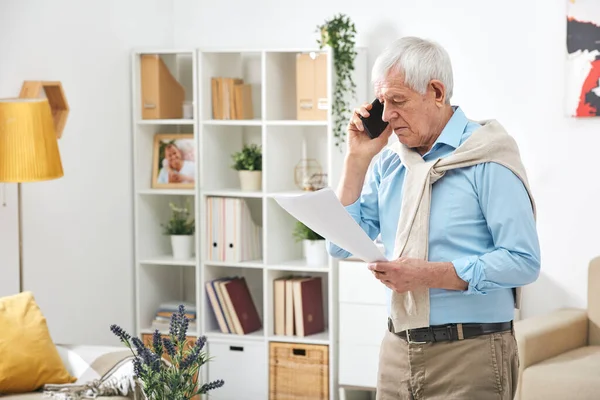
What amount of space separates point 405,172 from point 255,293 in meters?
2.78

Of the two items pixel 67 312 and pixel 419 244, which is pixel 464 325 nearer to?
pixel 419 244

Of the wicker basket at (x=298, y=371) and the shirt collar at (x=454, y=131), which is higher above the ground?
the shirt collar at (x=454, y=131)

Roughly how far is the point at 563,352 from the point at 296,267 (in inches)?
48.8

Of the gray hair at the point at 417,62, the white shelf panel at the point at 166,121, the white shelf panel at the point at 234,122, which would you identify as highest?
the white shelf panel at the point at 166,121

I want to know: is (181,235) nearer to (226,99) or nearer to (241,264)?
(241,264)

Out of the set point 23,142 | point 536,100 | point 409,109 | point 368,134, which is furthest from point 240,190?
point 409,109

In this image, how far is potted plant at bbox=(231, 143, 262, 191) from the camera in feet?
14.1

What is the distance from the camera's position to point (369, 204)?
2102mm

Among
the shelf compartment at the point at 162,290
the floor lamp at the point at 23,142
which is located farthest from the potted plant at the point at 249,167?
the floor lamp at the point at 23,142

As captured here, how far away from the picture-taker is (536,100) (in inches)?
163

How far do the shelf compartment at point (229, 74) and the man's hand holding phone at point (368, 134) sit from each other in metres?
2.25

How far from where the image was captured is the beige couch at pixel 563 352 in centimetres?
339

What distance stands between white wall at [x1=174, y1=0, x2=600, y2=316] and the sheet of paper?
245 centimetres

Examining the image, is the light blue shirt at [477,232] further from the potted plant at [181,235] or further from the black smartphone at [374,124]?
the potted plant at [181,235]
